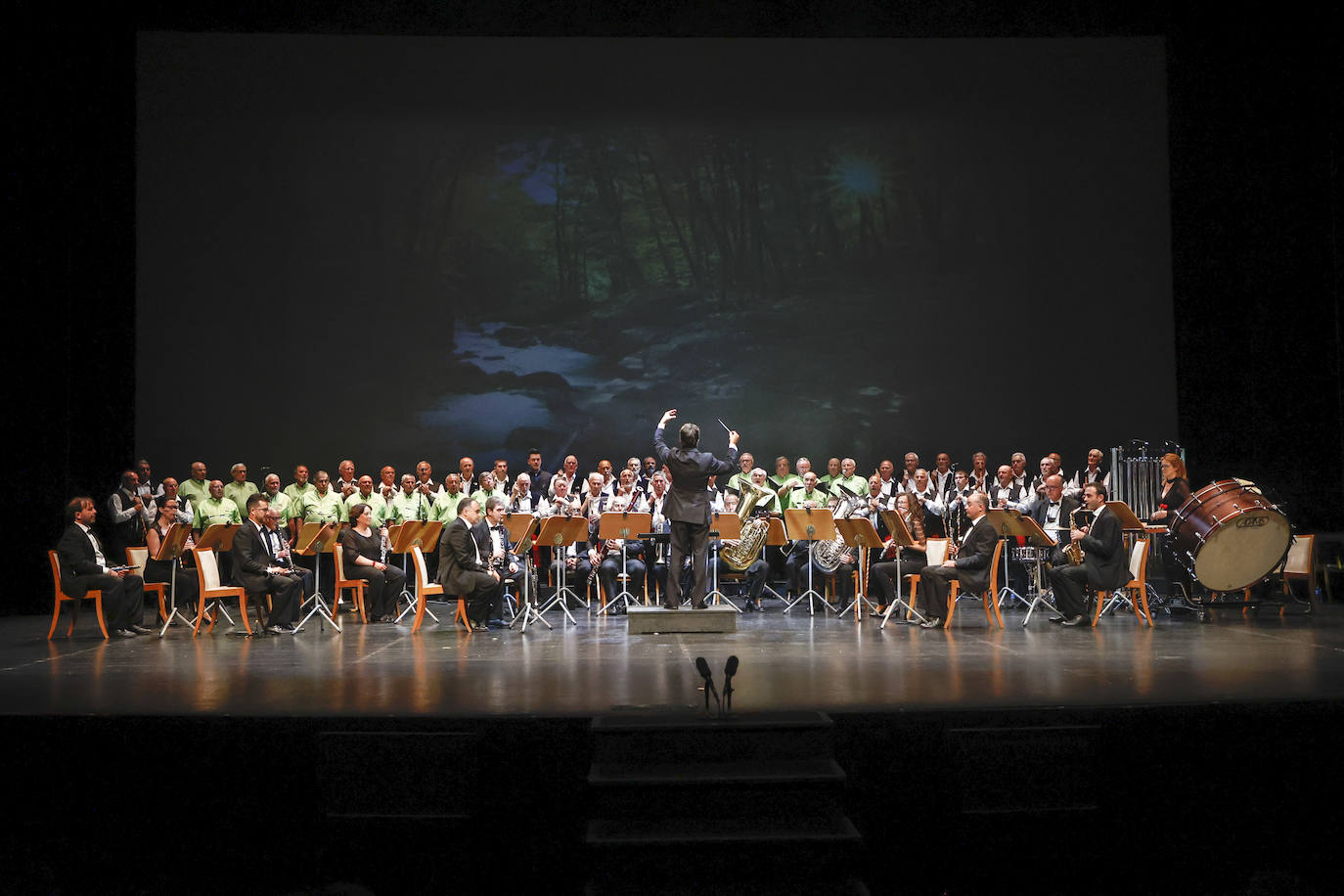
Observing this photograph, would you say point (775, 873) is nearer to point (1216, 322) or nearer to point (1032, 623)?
point (1032, 623)

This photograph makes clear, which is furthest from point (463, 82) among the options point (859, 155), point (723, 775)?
point (723, 775)

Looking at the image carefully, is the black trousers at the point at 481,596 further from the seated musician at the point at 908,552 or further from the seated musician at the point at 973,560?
the seated musician at the point at 973,560

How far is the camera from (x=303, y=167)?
43.3 feet

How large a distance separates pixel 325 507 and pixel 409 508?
1.01 metres

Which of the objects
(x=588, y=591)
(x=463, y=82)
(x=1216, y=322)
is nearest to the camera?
(x=588, y=591)

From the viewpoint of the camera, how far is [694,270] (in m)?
13.5

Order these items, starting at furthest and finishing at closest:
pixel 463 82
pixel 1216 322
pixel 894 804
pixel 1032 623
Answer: pixel 463 82, pixel 1216 322, pixel 1032 623, pixel 894 804

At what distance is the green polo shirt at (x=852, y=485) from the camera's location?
12.1 metres

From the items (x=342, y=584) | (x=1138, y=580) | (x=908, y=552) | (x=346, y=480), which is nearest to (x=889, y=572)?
(x=908, y=552)

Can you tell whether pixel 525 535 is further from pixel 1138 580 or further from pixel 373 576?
pixel 1138 580

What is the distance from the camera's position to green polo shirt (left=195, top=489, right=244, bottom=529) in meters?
11.3

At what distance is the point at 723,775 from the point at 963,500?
23.7 feet

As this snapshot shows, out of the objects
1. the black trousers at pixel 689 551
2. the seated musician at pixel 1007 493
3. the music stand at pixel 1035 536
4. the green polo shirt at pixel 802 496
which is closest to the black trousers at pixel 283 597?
the black trousers at pixel 689 551

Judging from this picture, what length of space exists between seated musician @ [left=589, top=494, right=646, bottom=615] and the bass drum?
202 inches
